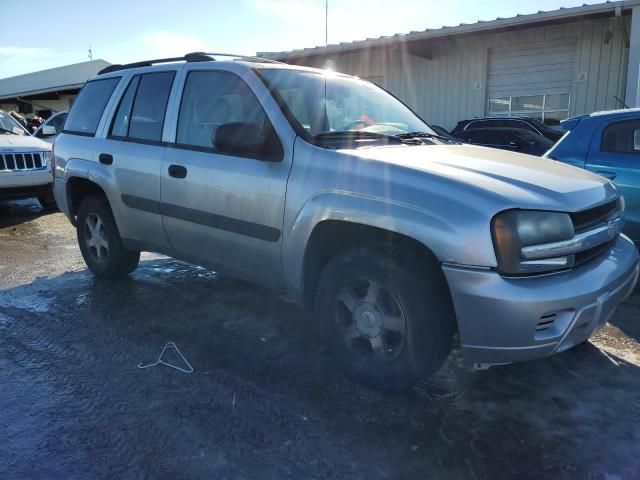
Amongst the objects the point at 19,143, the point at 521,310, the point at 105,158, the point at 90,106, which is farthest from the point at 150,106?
the point at 19,143

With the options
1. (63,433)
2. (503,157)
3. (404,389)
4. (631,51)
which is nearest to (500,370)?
(404,389)

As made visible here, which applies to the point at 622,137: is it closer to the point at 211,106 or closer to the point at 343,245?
the point at 343,245

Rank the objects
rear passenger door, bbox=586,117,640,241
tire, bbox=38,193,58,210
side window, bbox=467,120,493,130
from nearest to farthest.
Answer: rear passenger door, bbox=586,117,640,241
tire, bbox=38,193,58,210
side window, bbox=467,120,493,130

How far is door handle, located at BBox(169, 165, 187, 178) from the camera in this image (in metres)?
3.85

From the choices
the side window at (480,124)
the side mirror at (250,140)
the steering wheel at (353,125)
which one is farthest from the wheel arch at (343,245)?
the side window at (480,124)

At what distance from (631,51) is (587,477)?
10.8 m

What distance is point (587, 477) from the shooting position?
2357mm

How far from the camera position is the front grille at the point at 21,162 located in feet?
28.6

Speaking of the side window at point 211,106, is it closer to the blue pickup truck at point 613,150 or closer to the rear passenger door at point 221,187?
the rear passenger door at point 221,187

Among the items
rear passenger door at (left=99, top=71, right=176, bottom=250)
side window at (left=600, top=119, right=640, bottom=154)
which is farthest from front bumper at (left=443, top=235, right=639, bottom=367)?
side window at (left=600, top=119, right=640, bottom=154)

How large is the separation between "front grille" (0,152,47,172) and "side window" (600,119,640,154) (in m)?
8.60

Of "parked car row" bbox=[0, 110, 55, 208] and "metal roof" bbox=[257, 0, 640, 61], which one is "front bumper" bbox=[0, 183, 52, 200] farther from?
"metal roof" bbox=[257, 0, 640, 61]

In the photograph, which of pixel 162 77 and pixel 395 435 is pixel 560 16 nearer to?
pixel 162 77

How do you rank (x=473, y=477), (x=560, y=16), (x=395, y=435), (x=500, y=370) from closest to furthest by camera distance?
(x=473, y=477) → (x=395, y=435) → (x=500, y=370) → (x=560, y=16)
